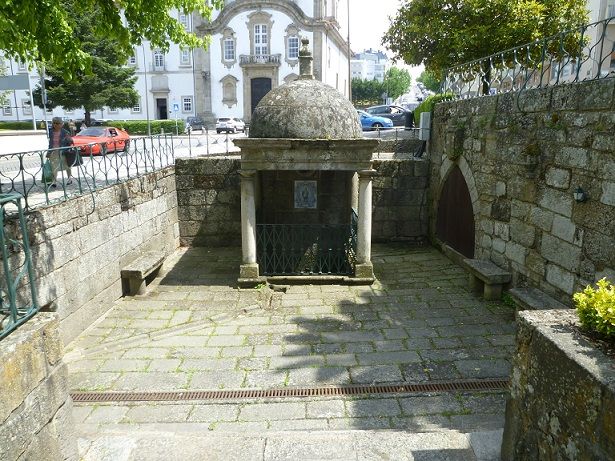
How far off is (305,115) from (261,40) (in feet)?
115

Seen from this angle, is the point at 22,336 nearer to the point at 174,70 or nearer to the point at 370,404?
the point at 370,404

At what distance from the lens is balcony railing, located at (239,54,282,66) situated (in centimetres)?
3938

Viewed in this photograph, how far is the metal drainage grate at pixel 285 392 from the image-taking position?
478cm

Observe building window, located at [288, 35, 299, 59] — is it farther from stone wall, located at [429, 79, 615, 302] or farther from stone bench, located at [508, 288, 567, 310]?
stone bench, located at [508, 288, 567, 310]

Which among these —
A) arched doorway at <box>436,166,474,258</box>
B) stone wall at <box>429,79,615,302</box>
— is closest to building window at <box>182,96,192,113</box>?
arched doorway at <box>436,166,474,258</box>

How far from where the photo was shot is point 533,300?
6086 millimetres

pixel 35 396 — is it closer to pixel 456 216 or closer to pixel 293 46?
pixel 456 216

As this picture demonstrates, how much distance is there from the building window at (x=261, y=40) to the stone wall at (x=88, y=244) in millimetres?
33495

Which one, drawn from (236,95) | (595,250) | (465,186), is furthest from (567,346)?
(236,95)

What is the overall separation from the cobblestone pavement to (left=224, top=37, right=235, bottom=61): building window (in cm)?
3509

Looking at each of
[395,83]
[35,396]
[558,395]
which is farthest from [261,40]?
[558,395]

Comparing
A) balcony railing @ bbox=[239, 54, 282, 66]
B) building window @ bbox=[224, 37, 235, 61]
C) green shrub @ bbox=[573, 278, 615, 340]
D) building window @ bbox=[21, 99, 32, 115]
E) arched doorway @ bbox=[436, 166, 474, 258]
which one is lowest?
arched doorway @ bbox=[436, 166, 474, 258]

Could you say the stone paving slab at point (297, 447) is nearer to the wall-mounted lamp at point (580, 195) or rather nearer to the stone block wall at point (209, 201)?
the wall-mounted lamp at point (580, 195)

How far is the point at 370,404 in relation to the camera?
461cm
